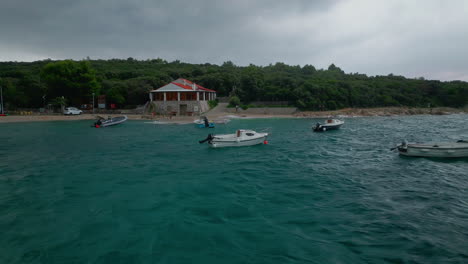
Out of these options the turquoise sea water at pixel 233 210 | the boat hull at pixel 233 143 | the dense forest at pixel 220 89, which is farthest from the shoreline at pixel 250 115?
the turquoise sea water at pixel 233 210

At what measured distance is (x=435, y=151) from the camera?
16750mm

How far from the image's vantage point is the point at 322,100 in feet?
218

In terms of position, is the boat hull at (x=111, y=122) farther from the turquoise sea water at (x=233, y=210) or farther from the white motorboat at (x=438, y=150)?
the white motorboat at (x=438, y=150)

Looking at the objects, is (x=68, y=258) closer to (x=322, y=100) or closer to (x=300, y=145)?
(x=300, y=145)

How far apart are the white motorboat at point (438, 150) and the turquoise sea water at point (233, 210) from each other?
623 mm

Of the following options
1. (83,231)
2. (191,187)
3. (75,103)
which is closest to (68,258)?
(83,231)

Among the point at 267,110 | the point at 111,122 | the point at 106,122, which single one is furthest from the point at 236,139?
the point at 267,110

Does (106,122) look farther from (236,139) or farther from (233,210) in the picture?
(233,210)

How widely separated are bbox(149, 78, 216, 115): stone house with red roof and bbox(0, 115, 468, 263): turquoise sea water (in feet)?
127

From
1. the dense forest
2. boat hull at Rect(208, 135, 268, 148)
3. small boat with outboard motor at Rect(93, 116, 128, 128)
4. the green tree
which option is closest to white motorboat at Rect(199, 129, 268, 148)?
boat hull at Rect(208, 135, 268, 148)

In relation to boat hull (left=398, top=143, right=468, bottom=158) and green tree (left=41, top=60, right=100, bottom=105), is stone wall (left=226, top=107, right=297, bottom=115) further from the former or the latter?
boat hull (left=398, top=143, right=468, bottom=158)

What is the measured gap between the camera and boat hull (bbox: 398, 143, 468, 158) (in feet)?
54.2

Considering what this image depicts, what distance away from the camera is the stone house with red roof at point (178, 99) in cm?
5562

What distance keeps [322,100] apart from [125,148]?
55709mm
